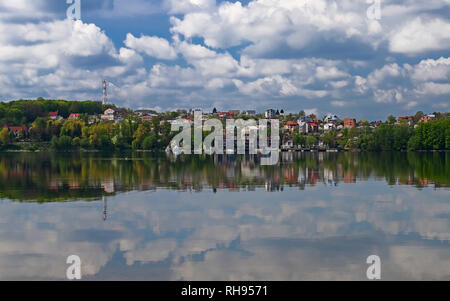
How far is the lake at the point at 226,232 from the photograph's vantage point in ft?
42.5

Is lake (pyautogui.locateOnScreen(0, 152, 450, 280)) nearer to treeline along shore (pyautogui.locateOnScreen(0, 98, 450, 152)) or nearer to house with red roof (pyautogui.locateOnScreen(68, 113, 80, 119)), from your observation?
treeline along shore (pyautogui.locateOnScreen(0, 98, 450, 152))

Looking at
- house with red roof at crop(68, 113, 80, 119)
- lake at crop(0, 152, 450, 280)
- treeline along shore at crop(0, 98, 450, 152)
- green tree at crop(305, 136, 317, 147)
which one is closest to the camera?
lake at crop(0, 152, 450, 280)

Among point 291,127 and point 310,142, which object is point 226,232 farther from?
point 291,127

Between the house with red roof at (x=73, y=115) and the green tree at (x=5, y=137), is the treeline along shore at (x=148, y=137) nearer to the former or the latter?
the green tree at (x=5, y=137)

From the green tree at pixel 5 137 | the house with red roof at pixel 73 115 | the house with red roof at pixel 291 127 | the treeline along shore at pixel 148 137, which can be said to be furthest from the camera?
the house with red roof at pixel 291 127

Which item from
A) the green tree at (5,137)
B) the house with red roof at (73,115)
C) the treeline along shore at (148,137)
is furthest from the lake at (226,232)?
the house with red roof at (73,115)

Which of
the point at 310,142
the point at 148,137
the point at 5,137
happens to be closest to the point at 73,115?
the point at 5,137

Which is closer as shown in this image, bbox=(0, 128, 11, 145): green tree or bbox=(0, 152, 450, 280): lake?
bbox=(0, 152, 450, 280): lake

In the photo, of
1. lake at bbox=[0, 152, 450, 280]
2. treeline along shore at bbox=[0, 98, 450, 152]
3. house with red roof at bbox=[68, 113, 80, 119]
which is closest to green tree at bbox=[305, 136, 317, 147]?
treeline along shore at bbox=[0, 98, 450, 152]

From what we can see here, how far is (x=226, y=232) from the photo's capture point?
17.1 meters

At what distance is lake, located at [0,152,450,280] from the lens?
510 inches

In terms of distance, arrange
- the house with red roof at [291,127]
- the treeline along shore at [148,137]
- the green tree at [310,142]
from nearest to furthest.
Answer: the treeline along shore at [148,137], the green tree at [310,142], the house with red roof at [291,127]
